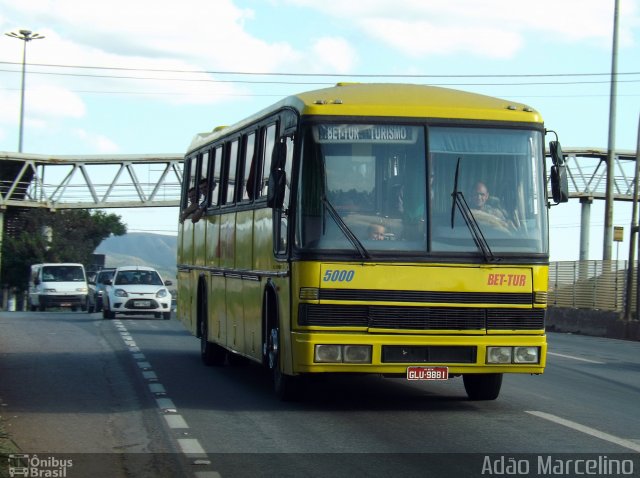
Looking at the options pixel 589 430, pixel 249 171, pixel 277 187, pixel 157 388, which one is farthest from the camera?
pixel 249 171

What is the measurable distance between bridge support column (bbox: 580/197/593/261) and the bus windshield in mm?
54182

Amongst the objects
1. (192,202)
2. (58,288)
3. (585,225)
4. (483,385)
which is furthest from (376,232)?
(585,225)

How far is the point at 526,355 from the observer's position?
42.2 feet

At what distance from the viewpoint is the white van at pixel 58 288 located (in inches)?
2068

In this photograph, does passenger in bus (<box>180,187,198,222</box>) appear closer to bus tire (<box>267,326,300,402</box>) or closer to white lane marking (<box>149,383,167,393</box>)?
white lane marking (<box>149,383,167,393</box>)

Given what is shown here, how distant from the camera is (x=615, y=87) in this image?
132ft

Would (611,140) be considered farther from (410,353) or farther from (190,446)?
(190,446)

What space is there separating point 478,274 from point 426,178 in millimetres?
1044

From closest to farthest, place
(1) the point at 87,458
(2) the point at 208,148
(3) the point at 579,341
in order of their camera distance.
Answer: (1) the point at 87,458, (2) the point at 208,148, (3) the point at 579,341

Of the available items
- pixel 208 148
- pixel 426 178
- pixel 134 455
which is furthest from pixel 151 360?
pixel 134 455

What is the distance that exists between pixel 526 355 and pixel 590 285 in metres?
28.2

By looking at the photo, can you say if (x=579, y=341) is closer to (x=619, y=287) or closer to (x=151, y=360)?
(x=619, y=287)

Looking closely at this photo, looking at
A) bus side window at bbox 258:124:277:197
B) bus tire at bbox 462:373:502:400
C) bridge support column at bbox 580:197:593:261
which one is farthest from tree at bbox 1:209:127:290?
bus tire at bbox 462:373:502:400

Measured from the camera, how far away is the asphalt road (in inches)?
383
